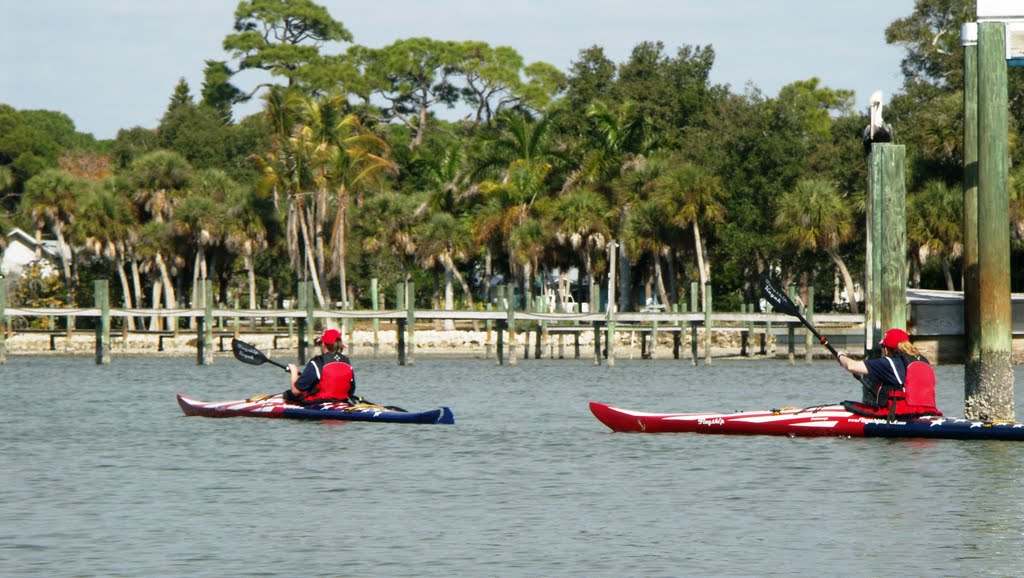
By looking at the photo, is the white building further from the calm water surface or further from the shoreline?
the calm water surface

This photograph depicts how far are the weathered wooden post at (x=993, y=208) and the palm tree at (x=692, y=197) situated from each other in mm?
35227

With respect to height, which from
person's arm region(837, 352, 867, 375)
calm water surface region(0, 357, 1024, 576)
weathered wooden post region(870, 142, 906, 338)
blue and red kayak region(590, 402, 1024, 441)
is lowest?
calm water surface region(0, 357, 1024, 576)

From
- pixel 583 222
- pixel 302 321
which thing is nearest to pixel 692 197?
pixel 583 222

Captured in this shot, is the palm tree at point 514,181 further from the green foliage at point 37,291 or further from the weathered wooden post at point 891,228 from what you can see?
the weathered wooden post at point 891,228

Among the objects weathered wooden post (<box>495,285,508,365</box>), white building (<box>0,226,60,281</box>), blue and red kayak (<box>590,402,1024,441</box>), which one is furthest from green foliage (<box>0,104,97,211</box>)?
blue and red kayak (<box>590,402,1024,441</box>)

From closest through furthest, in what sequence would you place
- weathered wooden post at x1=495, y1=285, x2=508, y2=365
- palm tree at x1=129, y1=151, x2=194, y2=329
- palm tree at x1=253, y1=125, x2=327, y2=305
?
1. weathered wooden post at x1=495, y1=285, x2=508, y2=365
2. palm tree at x1=253, y1=125, x2=327, y2=305
3. palm tree at x1=129, y1=151, x2=194, y2=329

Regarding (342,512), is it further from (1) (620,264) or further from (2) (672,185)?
(1) (620,264)

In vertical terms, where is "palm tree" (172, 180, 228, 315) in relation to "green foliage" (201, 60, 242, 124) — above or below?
below

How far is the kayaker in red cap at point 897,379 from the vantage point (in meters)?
17.5

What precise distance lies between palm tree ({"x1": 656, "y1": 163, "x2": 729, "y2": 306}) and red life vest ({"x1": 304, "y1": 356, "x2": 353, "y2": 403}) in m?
32.8

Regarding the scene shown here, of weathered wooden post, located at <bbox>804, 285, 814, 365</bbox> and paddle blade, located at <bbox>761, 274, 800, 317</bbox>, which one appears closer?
paddle blade, located at <bbox>761, 274, 800, 317</bbox>

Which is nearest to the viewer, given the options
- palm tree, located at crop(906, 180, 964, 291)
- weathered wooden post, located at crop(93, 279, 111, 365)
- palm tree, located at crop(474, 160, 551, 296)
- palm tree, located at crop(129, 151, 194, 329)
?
weathered wooden post, located at crop(93, 279, 111, 365)

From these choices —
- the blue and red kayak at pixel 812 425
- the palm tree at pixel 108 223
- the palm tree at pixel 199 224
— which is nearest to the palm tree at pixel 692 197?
the palm tree at pixel 199 224

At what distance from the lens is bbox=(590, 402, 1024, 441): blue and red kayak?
17359 millimetres
